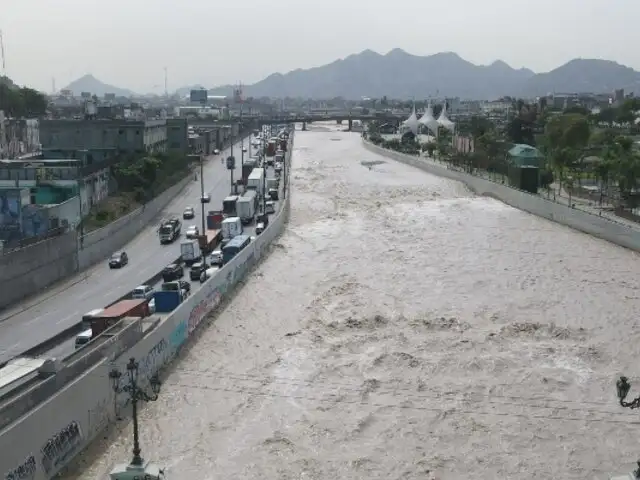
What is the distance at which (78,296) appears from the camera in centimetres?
1283

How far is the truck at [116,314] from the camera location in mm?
9336

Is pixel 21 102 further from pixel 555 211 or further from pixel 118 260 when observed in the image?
pixel 555 211

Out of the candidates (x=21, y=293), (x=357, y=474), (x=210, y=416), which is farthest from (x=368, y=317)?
(x=21, y=293)

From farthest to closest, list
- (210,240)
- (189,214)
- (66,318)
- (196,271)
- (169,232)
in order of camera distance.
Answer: (189,214)
(169,232)
(210,240)
(196,271)
(66,318)

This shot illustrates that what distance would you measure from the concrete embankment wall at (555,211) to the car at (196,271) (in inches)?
397

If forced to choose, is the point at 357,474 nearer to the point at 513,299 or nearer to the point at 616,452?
the point at 616,452

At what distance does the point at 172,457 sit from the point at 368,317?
5.19 meters

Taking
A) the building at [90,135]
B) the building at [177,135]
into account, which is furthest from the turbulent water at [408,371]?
the building at [177,135]

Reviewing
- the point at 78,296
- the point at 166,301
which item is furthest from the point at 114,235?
the point at 166,301

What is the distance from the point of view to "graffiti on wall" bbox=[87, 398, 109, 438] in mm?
7500

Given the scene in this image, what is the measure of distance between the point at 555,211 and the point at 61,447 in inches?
691

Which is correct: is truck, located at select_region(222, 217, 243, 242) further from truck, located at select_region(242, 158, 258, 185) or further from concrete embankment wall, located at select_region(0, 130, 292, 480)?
truck, located at select_region(242, 158, 258, 185)

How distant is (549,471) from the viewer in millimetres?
7270

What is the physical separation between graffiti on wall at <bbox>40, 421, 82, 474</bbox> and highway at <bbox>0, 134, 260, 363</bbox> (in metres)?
2.94
